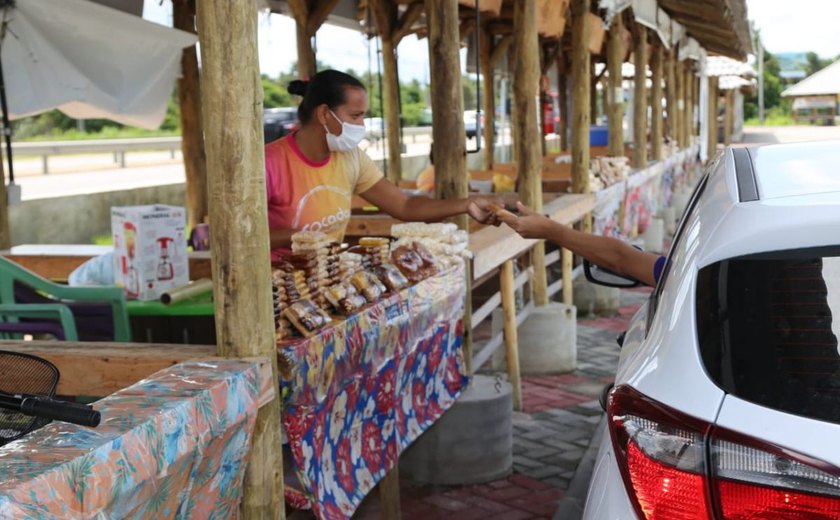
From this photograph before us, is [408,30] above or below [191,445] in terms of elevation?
above

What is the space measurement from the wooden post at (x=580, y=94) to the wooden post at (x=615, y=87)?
3.03 meters

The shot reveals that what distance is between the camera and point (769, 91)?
309 ft

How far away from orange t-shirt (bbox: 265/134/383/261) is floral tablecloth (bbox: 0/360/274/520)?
55.4 inches

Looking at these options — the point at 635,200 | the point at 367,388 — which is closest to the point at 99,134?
the point at 635,200

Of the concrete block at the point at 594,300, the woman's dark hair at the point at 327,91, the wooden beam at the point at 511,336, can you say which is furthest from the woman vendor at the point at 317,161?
the concrete block at the point at 594,300

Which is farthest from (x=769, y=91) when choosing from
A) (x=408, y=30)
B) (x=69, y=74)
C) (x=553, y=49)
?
(x=69, y=74)

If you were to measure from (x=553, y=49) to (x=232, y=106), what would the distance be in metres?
17.8

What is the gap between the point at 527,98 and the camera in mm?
7906

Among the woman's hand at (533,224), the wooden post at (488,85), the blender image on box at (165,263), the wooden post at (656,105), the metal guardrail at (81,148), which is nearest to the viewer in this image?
the woman's hand at (533,224)

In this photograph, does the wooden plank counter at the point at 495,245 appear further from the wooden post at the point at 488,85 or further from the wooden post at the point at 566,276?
the wooden post at the point at 488,85

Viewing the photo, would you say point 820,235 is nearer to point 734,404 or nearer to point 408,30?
point 734,404

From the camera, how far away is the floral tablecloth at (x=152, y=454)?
201 cm

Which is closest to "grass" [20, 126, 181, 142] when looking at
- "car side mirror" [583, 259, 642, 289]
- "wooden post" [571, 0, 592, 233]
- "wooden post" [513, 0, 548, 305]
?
"wooden post" [571, 0, 592, 233]

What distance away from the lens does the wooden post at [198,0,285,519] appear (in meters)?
2.98
